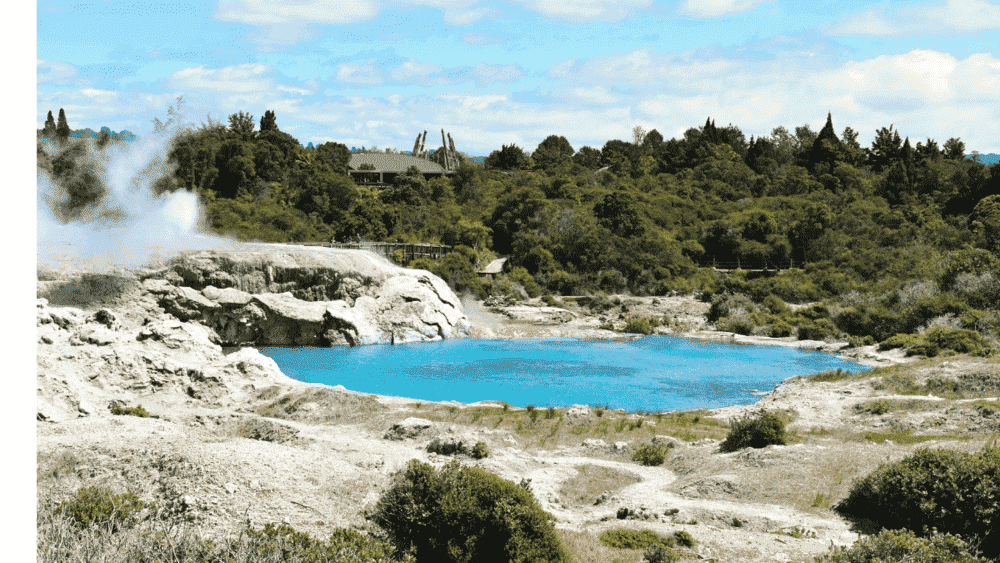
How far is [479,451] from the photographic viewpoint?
44.2ft

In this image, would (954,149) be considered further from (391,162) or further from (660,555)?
(660,555)

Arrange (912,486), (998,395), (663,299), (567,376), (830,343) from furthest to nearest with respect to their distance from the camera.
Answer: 1. (663,299)
2. (830,343)
3. (567,376)
4. (998,395)
5. (912,486)

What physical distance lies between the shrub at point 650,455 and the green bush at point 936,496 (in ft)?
12.1

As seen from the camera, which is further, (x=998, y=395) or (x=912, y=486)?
(x=998, y=395)

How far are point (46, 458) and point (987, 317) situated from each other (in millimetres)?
30064

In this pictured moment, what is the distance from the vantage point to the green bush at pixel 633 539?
888 centimetres

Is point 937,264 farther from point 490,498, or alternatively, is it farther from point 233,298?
point 490,498

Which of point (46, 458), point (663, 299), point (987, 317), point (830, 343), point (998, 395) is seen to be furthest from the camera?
point (663, 299)

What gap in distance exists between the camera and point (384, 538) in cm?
810

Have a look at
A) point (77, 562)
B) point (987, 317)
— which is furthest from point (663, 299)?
point (77, 562)

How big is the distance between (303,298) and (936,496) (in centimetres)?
2624

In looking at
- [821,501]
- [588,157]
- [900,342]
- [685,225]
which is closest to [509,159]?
Answer: [588,157]

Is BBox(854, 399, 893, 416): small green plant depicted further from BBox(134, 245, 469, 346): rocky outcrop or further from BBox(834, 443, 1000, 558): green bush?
BBox(134, 245, 469, 346): rocky outcrop

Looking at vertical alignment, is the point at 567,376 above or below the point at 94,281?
below
